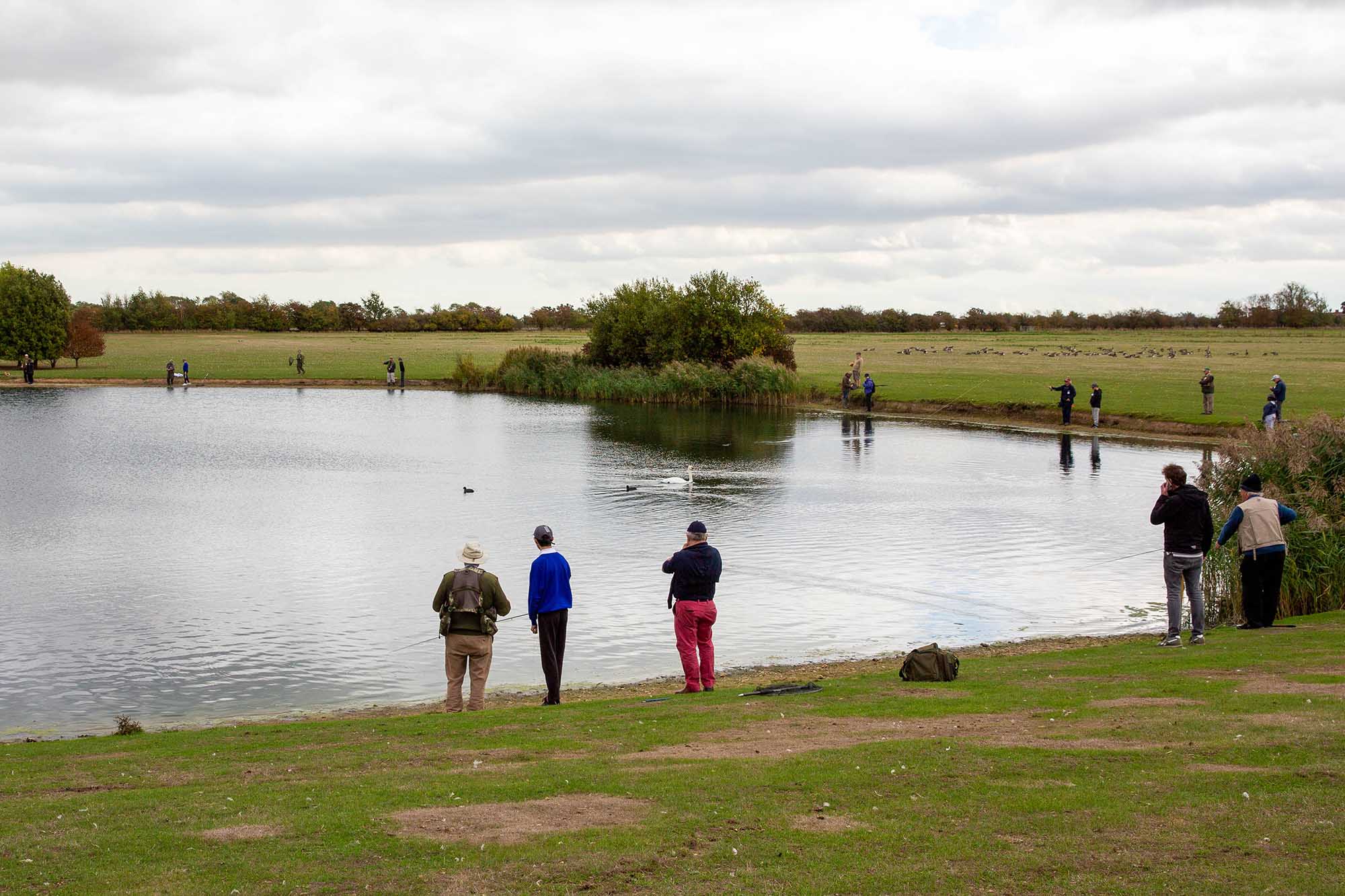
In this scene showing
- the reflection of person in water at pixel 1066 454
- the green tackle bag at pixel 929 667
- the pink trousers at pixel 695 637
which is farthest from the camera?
the reflection of person in water at pixel 1066 454

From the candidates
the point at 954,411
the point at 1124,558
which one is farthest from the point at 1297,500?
the point at 954,411

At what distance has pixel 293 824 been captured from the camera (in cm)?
888

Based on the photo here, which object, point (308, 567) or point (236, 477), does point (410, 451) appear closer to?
point (236, 477)

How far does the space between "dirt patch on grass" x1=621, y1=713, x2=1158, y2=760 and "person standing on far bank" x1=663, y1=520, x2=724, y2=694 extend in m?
2.98

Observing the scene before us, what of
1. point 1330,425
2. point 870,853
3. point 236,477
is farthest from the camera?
point 236,477

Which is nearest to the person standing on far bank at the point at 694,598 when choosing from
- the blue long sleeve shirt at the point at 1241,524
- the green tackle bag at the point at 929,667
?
the green tackle bag at the point at 929,667

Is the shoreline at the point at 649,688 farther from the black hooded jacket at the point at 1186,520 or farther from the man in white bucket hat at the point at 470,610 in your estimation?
the black hooded jacket at the point at 1186,520

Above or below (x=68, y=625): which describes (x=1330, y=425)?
above

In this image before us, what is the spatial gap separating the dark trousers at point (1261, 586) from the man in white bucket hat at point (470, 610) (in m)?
10.3

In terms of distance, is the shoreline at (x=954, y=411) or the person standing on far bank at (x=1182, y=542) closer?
the person standing on far bank at (x=1182, y=542)

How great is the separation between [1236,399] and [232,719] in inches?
2216

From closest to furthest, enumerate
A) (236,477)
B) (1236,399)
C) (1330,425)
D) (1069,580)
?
(1330,425)
(1069,580)
(236,477)
(1236,399)

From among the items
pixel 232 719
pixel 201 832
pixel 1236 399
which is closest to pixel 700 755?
pixel 201 832

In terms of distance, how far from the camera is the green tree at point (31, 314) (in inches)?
3890
